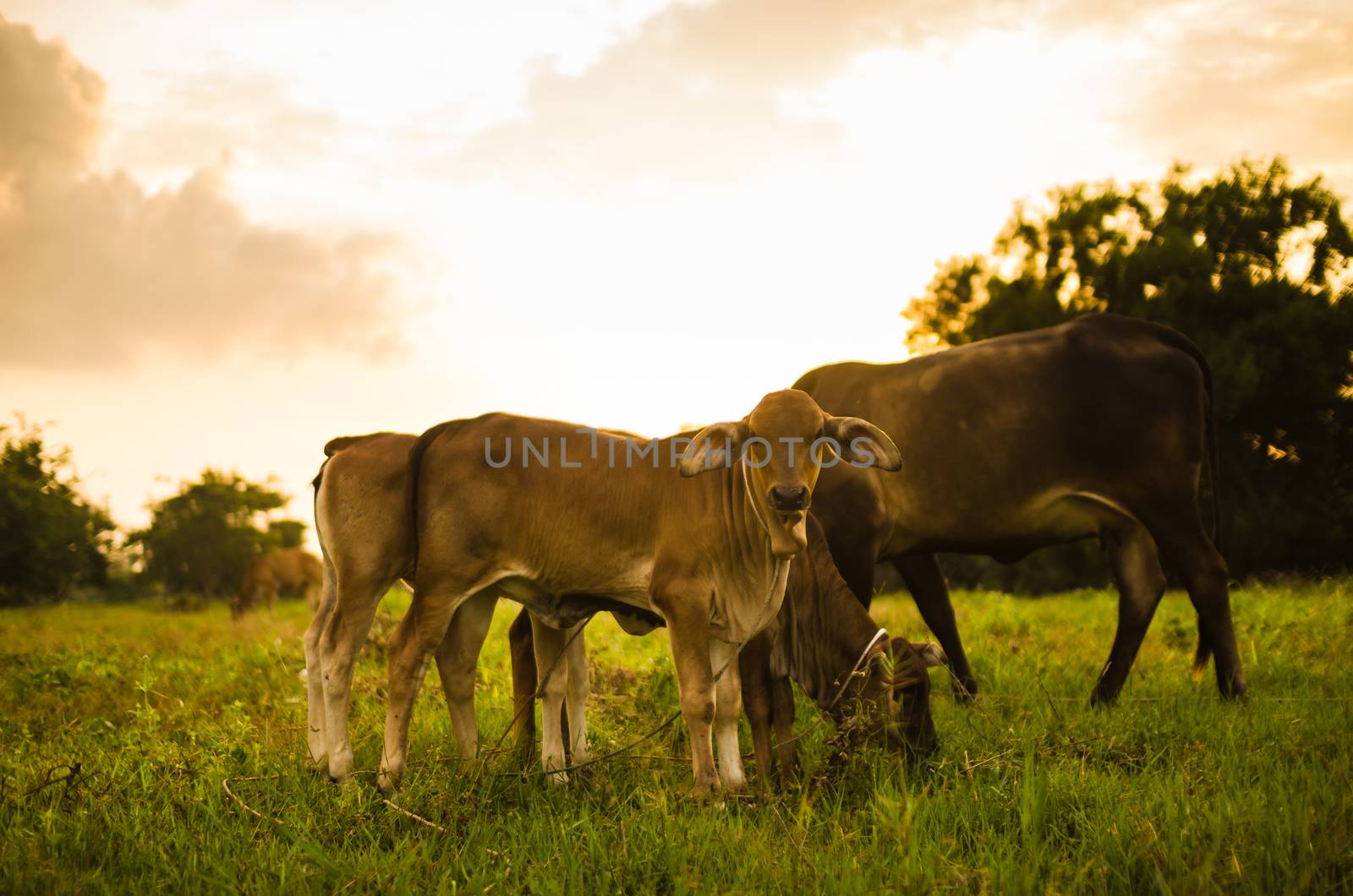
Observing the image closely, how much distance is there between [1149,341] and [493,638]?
275 inches

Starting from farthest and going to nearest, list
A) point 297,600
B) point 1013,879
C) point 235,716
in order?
point 297,600 < point 235,716 < point 1013,879

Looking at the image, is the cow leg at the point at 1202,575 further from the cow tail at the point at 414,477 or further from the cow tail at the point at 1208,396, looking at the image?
the cow tail at the point at 414,477

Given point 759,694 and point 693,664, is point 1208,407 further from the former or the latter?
point 693,664

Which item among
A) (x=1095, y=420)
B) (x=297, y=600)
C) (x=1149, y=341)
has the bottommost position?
(x=297, y=600)

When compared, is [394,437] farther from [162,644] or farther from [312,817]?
[162,644]

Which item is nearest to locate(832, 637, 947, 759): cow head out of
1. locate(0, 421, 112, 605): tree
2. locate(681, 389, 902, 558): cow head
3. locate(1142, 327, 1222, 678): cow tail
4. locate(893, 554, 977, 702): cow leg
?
locate(681, 389, 902, 558): cow head

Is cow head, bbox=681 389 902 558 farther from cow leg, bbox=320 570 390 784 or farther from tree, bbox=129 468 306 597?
tree, bbox=129 468 306 597

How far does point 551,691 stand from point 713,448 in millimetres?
1646

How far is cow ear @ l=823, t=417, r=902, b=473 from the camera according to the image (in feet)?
16.6

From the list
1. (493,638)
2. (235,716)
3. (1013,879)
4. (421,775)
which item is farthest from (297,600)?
(1013,879)

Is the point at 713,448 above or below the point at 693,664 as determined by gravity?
above

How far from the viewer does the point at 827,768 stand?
4.89 metres

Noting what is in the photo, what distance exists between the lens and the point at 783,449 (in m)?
4.91

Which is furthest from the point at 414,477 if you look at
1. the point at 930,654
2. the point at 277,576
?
the point at 277,576
